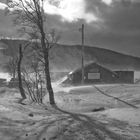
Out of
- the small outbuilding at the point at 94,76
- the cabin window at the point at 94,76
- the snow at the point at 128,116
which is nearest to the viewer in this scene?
the snow at the point at 128,116

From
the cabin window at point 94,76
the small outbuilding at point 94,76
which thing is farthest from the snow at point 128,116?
the cabin window at point 94,76

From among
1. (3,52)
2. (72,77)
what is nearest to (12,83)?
(72,77)

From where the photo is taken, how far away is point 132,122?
884 centimetres

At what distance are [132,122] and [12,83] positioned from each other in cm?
4167

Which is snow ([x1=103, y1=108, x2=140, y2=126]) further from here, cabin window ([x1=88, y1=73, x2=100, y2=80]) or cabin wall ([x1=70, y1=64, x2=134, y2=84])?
cabin window ([x1=88, y1=73, x2=100, y2=80])

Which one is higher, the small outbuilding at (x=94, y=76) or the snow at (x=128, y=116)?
the small outbuilding at (x=94, y=76)

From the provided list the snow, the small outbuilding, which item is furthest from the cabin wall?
the snow

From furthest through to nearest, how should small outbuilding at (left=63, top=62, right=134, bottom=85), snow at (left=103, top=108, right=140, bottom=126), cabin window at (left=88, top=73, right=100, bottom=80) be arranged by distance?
cabin window at (left=88, top=73, right=100, bottom=80) → small outbuilding at (left=63, top=62, right=134, bottom=85) → snow at (left=103, top=108, right=140, bottom=126)

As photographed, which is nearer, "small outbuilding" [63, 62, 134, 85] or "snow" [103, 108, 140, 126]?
"snow" [103, 108, 140, 126]

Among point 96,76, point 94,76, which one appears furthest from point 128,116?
point 96,76

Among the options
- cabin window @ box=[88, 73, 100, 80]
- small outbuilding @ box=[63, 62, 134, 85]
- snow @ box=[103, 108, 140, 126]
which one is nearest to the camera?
snow @ box=[103, 108, 140, 126]

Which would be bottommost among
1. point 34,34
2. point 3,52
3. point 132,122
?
point 132,122

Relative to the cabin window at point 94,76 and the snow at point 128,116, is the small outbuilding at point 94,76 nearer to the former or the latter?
the cabin window at point 94,76

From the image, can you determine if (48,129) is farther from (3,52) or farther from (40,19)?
(3,52)
